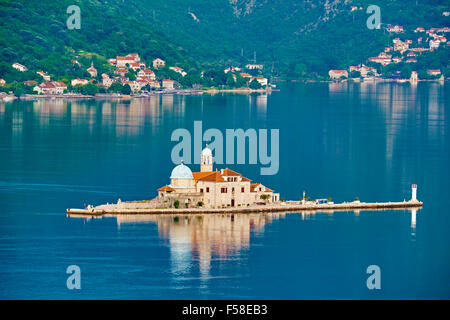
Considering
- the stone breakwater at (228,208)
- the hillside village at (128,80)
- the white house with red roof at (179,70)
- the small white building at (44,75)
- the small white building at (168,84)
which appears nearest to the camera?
the stone breakwater at (228,208)

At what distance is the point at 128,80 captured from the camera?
585 feet

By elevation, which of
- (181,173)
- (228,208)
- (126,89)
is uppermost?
(126,89)

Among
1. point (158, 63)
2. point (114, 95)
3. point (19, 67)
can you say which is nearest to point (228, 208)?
point (114, 95)

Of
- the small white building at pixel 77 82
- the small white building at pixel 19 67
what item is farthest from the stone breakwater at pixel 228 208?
the small white building at pixel 19 67

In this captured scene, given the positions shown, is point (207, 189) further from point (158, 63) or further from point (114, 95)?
point (158, 63)

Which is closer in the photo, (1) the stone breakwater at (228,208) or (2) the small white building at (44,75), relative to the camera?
(1) the stone breakwater at (228,208)

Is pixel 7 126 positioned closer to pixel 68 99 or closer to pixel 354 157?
pixel 354 157

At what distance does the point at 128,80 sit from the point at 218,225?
11809 centimetres

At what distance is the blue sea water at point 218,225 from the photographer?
5200cm

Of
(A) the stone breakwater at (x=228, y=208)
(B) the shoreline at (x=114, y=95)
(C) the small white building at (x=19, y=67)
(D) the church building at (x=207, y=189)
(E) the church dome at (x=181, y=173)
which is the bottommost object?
(A) the stone breakwater at (x=228, y=208)

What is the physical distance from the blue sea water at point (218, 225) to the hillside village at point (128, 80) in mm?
46729

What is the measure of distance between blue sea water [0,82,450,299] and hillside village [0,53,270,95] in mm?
46729

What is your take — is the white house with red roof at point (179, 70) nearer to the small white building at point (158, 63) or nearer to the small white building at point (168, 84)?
the small white building at point (158, 63)
